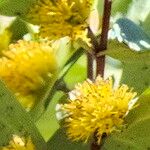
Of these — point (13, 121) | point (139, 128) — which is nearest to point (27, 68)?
point (13, 121)

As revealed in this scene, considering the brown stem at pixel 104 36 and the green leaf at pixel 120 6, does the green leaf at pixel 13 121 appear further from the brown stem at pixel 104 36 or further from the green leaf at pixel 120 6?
the green leaf at pixel 120 6

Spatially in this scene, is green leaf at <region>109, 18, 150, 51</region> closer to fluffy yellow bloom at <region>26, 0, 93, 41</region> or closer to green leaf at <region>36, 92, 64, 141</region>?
fluffy yellow bloom at <region>26, 0, 93, 41</region>

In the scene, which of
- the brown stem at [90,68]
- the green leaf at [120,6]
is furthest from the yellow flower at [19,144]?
the green leaf at [120,6]

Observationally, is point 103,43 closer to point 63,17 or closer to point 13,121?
point 63,17

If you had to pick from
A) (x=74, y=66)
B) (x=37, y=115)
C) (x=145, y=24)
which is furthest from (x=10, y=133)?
(x=145, y=24)

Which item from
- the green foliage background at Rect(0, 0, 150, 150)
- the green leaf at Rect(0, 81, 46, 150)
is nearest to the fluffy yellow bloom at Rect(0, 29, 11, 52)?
the green foliage background at Rect(0, 0, 150, 150)
